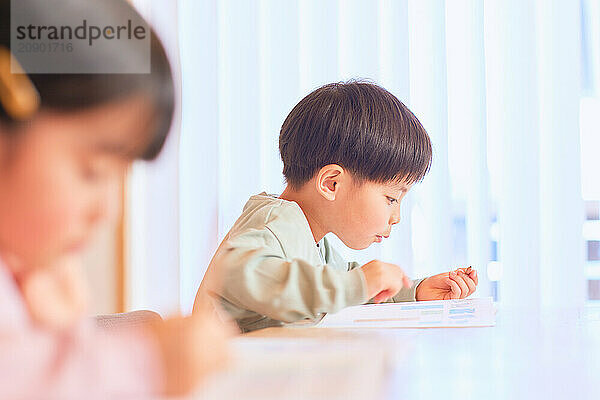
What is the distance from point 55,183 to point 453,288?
947 millimetres

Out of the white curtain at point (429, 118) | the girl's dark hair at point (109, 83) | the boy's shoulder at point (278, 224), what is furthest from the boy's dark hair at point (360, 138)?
the girl's dark hair at point (109, 83)

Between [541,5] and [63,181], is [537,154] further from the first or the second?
[63,181]

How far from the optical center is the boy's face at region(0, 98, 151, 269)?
26cm

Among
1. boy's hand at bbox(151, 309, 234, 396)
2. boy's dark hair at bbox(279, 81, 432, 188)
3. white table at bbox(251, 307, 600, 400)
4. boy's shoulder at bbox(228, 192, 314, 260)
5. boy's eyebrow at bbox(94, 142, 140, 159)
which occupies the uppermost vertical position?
boy's dark hair at bbox(279, 81, 432, 188)

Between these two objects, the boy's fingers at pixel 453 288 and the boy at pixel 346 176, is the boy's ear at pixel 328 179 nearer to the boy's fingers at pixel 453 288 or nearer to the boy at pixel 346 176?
the boy at pixel 346 176

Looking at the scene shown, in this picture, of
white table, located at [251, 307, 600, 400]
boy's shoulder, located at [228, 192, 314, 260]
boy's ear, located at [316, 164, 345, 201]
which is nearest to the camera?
white table, located at [251, 307, 600, 400]

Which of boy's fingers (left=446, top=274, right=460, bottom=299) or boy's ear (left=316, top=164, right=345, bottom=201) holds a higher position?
boy's ear (left=316, top=164, right=345, bottom=201)

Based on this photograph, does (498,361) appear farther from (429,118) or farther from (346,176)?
(429,118)

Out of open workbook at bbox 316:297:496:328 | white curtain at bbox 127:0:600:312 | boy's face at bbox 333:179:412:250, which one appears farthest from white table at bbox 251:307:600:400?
white curtain at bbox 127:0:600:312

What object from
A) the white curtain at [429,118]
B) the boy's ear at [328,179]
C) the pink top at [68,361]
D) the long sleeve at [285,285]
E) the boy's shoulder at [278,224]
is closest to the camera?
the pink top at [68,361]

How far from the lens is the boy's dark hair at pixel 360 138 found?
1092mm

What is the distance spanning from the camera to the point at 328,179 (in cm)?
109

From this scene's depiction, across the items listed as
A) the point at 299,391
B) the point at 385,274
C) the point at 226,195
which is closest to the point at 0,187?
the point at 299,391

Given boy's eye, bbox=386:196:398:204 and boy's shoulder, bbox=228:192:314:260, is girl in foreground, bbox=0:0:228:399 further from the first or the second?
boy's eye, bbox=386:196:398:204
